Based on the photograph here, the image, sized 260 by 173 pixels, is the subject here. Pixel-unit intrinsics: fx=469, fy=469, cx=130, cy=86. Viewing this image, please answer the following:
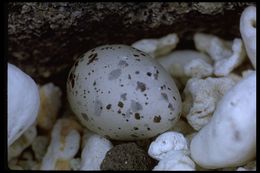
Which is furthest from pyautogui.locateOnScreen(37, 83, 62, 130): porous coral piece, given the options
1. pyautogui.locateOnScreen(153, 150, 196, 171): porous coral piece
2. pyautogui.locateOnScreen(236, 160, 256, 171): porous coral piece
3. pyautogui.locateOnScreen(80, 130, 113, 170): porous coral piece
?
pyautogui.locateOnScreen(236, 160, 256, 171): porous coral piece

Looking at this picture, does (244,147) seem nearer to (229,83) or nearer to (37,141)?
(229,83)

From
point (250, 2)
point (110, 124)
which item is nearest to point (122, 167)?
point (110, 124)

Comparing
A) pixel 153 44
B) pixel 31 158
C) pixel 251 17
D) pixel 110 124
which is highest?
pixel 251 17

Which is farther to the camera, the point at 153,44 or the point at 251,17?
the point at 153,44

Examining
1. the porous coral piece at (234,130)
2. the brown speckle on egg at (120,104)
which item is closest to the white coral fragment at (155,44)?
the brown speckle on egg at (120,104)

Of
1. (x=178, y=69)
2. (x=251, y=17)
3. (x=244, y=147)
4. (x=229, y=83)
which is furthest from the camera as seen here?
(x=178, y=69)

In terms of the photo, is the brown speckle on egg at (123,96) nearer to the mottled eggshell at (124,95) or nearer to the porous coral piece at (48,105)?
the mottled eggshell at (124,95)
